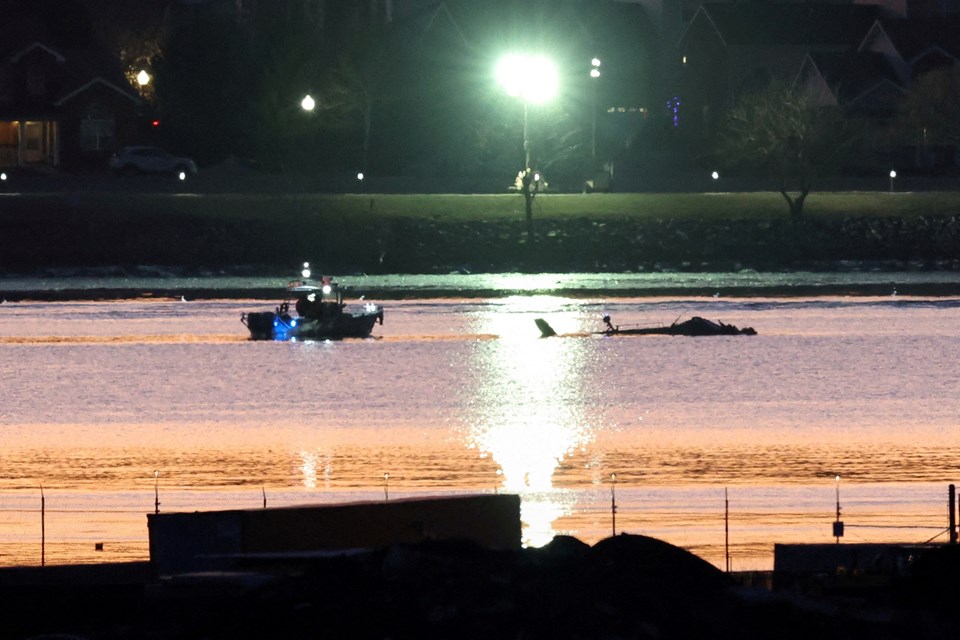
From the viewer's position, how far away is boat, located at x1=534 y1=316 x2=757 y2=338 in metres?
60.6

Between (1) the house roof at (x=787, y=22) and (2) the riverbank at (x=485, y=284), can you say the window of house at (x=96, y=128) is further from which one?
(1) the house roof at (x=787, y=22)

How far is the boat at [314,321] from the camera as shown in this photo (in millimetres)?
60375

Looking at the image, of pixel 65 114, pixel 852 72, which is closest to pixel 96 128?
pixel 65 114

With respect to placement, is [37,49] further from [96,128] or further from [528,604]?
[528,604]

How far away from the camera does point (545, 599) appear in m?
18.3

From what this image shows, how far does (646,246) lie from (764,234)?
4.87 m

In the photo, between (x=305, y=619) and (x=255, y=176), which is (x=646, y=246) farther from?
(x=305, y=619)

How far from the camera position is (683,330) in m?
61.2

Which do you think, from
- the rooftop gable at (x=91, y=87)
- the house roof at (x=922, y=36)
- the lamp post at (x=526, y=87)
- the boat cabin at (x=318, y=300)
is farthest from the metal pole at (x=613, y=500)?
the house roof at (x=922, y=36)

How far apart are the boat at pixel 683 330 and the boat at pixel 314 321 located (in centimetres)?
488

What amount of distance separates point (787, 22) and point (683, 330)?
4982 centimetres

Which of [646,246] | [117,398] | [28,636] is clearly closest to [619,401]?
[117,398]

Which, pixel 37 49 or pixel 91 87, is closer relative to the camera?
pixel 91 87

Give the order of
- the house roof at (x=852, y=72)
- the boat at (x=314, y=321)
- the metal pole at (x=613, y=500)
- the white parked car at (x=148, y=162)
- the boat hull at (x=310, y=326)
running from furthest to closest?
the house roof at (x=852, y=72) < the white parked car at (x=148, y=162) < the boat at (x=314, y=321) < the boat hull at (x=310, y=326) < the metal pole at (x=613, y=500)
